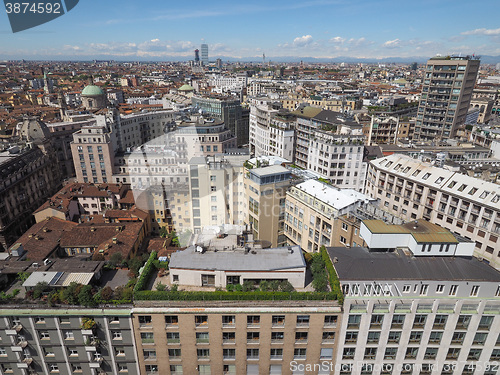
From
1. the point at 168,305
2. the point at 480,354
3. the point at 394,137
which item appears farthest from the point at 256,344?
the point at 394,137

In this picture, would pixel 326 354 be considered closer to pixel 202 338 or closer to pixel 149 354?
pixel 202 338

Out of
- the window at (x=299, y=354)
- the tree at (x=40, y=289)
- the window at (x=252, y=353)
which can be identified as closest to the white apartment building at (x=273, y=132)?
the window at (x=299, y=354)

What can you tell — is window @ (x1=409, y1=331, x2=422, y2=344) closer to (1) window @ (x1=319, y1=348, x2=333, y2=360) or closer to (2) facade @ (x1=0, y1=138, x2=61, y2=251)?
(1) window @ (x1=319, y1=348, x2=333, y2=360)

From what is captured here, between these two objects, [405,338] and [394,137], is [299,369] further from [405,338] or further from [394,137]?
[394,137]

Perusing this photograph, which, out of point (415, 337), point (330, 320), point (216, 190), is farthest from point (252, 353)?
point (216, 190)

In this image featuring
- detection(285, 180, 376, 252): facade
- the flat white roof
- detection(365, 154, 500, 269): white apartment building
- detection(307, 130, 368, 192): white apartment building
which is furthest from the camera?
detection(307, 130, 368, 192): white apartment building

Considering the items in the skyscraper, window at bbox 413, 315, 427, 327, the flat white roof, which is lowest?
window at bbox 413, 315, 427, 327

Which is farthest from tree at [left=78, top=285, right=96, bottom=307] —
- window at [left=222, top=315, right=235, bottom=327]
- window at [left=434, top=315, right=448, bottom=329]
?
window at [left=434, top=315, right=448, bottom=329]

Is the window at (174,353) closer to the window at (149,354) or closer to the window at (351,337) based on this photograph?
the window at (149,354)
